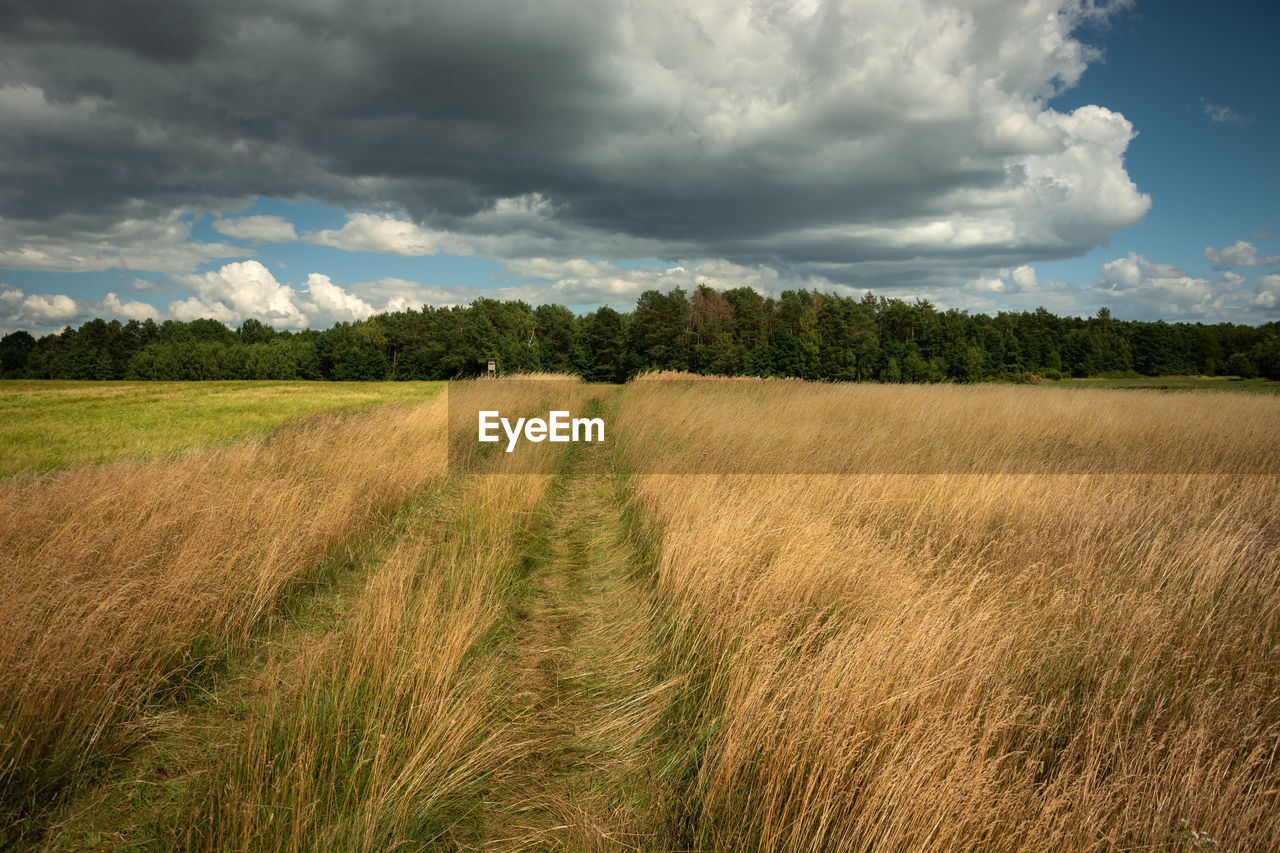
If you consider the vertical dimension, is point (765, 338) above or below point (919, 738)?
above

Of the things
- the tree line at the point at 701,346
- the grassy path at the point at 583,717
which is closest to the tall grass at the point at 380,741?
the grassy path at the point at 583,717

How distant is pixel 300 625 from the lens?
15.2 feet

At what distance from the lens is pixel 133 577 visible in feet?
14.1

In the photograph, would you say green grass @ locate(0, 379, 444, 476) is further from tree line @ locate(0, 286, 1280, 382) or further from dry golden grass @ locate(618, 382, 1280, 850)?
tree line @ locate(0, 286, 1280, 382)

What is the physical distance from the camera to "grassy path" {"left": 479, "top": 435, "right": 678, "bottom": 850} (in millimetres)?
2650

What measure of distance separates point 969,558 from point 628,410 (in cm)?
1258

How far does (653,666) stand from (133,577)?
170 inches

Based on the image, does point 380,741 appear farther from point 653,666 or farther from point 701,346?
point 701,346

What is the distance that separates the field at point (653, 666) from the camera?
235 centimetres

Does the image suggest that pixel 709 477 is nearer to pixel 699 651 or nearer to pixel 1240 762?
pixel 699 651

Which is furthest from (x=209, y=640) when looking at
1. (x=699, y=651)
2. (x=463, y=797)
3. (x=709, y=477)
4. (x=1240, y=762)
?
(x=1240, y=762)

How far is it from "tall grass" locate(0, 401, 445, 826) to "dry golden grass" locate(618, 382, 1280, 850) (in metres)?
3.52
